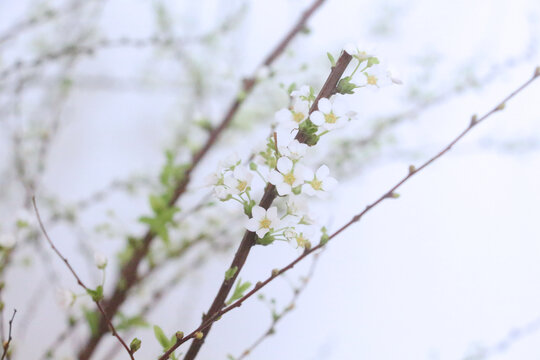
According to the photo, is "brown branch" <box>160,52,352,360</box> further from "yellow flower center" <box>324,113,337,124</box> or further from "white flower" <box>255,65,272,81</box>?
"white flower" <box>255,65,272,81</box>

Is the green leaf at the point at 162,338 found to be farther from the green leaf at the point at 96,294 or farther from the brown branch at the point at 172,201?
the brown branch at the point at 172,201

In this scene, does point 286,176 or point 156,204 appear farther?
point 156,204

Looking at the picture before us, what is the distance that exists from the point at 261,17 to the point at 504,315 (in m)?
0.79

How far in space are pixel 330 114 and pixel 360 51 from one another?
44 millimetres

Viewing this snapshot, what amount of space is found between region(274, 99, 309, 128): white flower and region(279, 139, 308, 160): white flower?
Answer: 0.02 meters

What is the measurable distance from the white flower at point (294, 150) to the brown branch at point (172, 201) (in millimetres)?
329

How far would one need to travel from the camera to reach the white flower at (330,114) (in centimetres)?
25

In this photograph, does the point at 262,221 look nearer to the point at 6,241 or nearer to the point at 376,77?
the point at 376,77

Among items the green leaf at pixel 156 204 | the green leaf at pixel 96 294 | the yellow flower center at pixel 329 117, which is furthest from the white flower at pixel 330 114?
the green leaf at pixel 156 204

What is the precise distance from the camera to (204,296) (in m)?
0.99

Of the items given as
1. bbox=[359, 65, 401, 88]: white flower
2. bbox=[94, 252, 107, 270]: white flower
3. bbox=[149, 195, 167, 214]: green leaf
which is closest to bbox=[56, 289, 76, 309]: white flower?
bbox=[94, 252, 107, 270]: white flower

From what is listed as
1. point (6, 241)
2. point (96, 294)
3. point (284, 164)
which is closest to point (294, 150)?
point (284, 164)

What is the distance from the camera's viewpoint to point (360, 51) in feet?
0.90

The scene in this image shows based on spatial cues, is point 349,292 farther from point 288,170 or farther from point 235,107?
point 288,170
